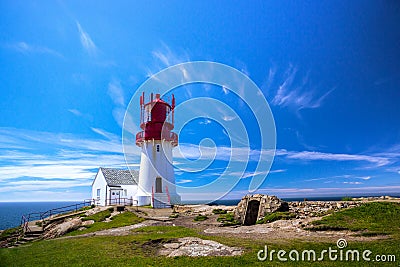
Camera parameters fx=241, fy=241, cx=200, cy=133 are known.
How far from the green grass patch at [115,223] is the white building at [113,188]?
9.51 m

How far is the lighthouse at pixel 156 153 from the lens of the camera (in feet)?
102

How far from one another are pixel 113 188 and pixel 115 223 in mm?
14006

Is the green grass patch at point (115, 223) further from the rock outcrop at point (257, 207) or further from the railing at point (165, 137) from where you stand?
the railing at point (165, 137)

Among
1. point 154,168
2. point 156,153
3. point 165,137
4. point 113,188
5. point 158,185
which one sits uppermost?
point 165,137

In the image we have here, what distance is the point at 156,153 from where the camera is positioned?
32.2m

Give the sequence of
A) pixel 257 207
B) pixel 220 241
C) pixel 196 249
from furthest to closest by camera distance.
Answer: pixel 257 207 < pixel 220 241 < pixel 196 249

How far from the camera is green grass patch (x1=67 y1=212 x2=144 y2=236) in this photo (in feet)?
Result: 60.3

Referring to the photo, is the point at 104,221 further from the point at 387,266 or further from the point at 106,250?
the point at 387,266

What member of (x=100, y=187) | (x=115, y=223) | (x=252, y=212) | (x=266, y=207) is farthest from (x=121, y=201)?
(x=266, y=207)

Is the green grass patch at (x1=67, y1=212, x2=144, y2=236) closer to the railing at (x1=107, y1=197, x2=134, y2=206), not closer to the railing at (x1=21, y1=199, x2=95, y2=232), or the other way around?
the railing at (x1=21, y1=199, x2=95, y2=232)

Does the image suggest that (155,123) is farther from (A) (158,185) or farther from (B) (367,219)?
(B) (367,219)

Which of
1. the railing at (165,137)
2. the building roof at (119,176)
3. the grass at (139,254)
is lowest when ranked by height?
the grass at (139,254)

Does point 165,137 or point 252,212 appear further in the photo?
point 165,137

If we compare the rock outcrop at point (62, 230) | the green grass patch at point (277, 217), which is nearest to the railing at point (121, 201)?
the rock outcrop at point (62, 230)
